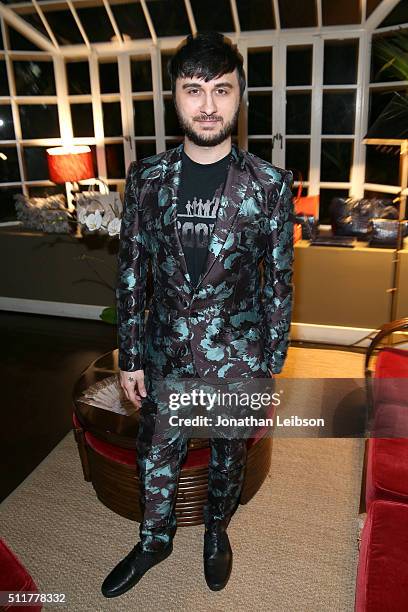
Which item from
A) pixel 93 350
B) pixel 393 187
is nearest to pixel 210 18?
pixel 393 187

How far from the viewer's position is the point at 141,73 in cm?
483

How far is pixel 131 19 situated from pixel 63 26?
2.14ft

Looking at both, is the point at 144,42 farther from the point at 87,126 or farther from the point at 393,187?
the point at 393,187

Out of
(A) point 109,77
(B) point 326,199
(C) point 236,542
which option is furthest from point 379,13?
(C) point 236,542

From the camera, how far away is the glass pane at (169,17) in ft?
14.6

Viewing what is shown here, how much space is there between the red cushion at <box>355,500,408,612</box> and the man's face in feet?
4.14

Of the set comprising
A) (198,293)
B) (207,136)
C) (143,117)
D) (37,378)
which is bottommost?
(37,378)

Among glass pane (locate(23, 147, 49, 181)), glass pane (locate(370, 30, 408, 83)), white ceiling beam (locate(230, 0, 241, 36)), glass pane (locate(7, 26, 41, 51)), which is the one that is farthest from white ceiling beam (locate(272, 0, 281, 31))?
glass pane (locate(23, 147, 49, 181))

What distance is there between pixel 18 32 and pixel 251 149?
2336mm

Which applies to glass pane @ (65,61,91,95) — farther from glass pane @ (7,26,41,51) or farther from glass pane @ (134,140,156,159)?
glass pane @ (134,140,156,159)

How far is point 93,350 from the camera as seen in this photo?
413 cm

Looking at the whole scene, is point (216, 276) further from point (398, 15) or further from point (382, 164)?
point (398, 15)

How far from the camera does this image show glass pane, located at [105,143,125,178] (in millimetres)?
5145

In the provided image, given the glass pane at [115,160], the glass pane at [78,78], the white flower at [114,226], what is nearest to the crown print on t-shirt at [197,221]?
the white flower at [114,226]
